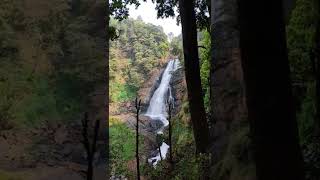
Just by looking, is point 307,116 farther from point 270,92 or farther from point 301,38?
point 270,92

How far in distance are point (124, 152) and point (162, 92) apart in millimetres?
9185

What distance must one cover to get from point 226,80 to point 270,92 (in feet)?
9.87

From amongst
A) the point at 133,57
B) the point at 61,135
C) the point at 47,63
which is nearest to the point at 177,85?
the point at 133,57

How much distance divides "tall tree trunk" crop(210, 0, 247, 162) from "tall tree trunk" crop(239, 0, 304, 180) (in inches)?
110

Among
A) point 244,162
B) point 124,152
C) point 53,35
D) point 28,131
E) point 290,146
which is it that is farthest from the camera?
point 124,152

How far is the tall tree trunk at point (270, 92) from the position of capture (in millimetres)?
2072

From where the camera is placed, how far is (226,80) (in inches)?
201

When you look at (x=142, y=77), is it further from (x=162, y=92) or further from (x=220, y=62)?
(x=220, y=62)

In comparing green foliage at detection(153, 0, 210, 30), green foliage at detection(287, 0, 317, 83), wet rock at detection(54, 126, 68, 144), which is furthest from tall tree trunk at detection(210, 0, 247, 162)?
green foliage at detection(153, 0, 210, 30)

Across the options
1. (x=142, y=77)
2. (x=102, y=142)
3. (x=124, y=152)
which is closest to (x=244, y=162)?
(x=102, y=142)

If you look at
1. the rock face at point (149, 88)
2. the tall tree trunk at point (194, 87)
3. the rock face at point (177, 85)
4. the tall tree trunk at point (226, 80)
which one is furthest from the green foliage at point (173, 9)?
the rock face at point (149, 88)

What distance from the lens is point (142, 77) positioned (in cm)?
3738

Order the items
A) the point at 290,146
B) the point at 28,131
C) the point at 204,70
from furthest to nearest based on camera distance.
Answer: the point at 204,70, the point at 28,131, the point at 290,146

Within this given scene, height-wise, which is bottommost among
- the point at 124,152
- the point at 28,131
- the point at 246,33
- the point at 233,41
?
the point at 124,152
